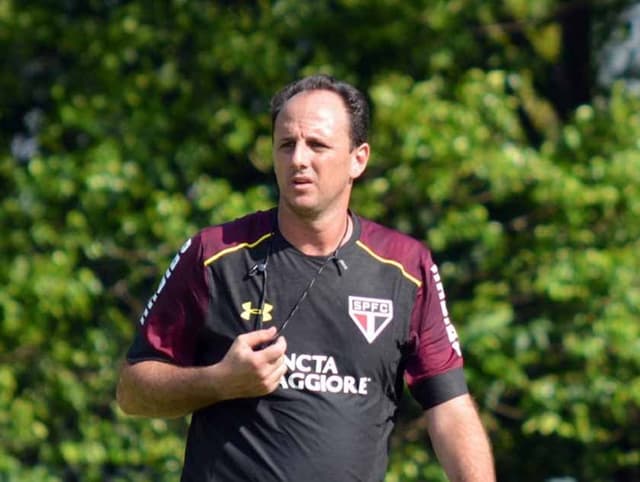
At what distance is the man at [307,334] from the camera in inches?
167

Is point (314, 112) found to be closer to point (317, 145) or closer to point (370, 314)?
point (317, 145)

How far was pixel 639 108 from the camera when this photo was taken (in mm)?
8750

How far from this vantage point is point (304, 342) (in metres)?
4.29

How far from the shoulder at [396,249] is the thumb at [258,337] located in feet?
1.59

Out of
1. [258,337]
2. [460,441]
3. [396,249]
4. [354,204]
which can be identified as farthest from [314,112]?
[354,204]

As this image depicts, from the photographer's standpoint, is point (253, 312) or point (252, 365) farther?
point (253, 312)

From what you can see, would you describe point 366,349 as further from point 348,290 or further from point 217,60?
point 217,60

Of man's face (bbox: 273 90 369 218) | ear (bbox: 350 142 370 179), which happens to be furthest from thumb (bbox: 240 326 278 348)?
ear (bbox: 350 142 370 179)

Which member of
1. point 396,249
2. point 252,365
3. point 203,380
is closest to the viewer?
point 252,365

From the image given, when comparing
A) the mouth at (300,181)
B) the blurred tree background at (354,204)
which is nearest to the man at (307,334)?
the mouth at (300,181)

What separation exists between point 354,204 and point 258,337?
15.1 feet

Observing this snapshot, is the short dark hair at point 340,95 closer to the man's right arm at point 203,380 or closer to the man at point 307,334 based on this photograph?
the man at point 307,334

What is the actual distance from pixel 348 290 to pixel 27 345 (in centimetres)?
486

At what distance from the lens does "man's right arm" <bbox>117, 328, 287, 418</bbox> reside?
403cm
